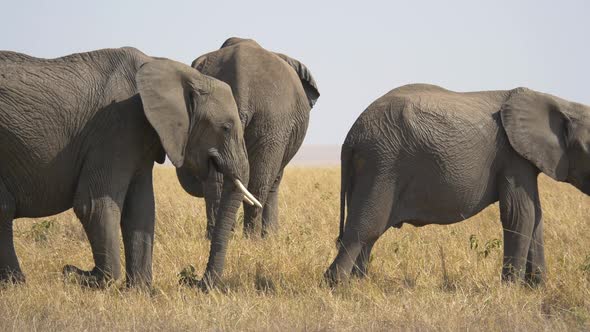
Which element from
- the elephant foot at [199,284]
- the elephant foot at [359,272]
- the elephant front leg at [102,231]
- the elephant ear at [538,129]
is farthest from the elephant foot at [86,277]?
the elephant ear at [538,129]

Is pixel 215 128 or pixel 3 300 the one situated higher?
pixel 215 128

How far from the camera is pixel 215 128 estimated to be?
7055mm

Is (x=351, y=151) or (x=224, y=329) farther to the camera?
(x=351, y=151)

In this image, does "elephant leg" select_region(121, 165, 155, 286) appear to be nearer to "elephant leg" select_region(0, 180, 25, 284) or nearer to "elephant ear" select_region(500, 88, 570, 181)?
"elephant leg" select_region(0, 180, 25, 284)

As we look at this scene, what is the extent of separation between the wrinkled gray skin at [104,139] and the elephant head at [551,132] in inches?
93.9

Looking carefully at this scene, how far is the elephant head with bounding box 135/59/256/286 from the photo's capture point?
684 centimetres

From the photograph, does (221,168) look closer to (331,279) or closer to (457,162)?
(331,279)

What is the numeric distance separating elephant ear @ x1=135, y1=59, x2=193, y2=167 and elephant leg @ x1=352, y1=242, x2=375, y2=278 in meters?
1.84

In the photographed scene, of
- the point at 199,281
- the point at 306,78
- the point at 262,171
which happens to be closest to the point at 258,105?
the point at 262,171

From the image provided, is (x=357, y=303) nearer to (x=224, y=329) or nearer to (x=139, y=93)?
(x=224, y=329)

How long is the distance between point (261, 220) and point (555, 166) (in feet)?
12.6

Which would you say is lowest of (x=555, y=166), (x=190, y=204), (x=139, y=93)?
(x=190, y=204)

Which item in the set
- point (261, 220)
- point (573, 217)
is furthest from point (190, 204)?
point (573, 217)

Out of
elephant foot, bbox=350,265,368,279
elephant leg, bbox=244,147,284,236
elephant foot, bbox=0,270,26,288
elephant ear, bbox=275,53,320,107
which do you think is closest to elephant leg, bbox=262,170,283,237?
elephant leg, bbox=244,147,284,236
